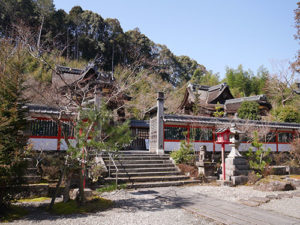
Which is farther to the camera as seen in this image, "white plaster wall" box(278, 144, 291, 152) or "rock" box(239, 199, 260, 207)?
"white plaster wall" box(278, 144, 291, 152)

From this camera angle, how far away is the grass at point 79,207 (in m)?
5.74

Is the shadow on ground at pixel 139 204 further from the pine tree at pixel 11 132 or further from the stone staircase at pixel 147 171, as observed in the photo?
the stone staircase at pixel 147 171

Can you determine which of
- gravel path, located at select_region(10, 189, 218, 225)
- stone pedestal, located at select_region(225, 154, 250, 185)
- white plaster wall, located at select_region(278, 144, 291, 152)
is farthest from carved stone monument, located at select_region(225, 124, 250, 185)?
white plaster wall, located at select_region(278, 144, 291, 152)

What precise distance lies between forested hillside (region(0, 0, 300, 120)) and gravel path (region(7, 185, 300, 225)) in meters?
15.6

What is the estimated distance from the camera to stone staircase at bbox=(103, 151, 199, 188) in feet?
32.0

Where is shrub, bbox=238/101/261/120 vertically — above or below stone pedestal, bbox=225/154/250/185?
above

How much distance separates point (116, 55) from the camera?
119 feet

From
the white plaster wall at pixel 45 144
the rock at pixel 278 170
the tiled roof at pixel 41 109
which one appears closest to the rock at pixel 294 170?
the rock at pixel 278 170

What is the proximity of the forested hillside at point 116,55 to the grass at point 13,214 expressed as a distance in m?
17.9

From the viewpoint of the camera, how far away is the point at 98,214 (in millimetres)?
5598

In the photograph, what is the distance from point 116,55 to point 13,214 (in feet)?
108

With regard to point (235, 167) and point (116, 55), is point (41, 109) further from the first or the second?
point (116, 55)

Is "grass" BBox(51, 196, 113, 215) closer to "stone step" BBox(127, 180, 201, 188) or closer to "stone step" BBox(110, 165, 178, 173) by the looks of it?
"stone step" BBox(127, 180, 201, 188)

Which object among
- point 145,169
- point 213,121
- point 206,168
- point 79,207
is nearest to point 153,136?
point 145,169
